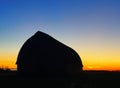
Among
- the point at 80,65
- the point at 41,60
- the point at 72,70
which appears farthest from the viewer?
the point at 80,65

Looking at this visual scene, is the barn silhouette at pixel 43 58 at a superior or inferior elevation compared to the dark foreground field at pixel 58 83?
superior

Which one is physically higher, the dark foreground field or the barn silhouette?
the barn silhouette

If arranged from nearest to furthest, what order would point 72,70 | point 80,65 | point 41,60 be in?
point 41,60 < point 72,70 < point 80,65

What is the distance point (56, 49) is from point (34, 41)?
155 inches

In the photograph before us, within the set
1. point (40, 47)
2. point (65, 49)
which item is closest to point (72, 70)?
point (65, 49)

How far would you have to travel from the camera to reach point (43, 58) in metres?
46.2

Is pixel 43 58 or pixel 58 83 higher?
pixel 43 58

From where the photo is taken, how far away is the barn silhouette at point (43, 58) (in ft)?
152

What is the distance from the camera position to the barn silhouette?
152 ft

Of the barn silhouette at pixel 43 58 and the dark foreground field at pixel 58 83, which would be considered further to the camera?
the barn silhouette at pixel 43 58

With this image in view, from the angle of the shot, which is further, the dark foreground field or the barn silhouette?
the barn silhouette

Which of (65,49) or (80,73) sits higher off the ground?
(65,49)

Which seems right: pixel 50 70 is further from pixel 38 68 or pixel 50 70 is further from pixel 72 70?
pixel 72 70

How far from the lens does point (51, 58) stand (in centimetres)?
4625
